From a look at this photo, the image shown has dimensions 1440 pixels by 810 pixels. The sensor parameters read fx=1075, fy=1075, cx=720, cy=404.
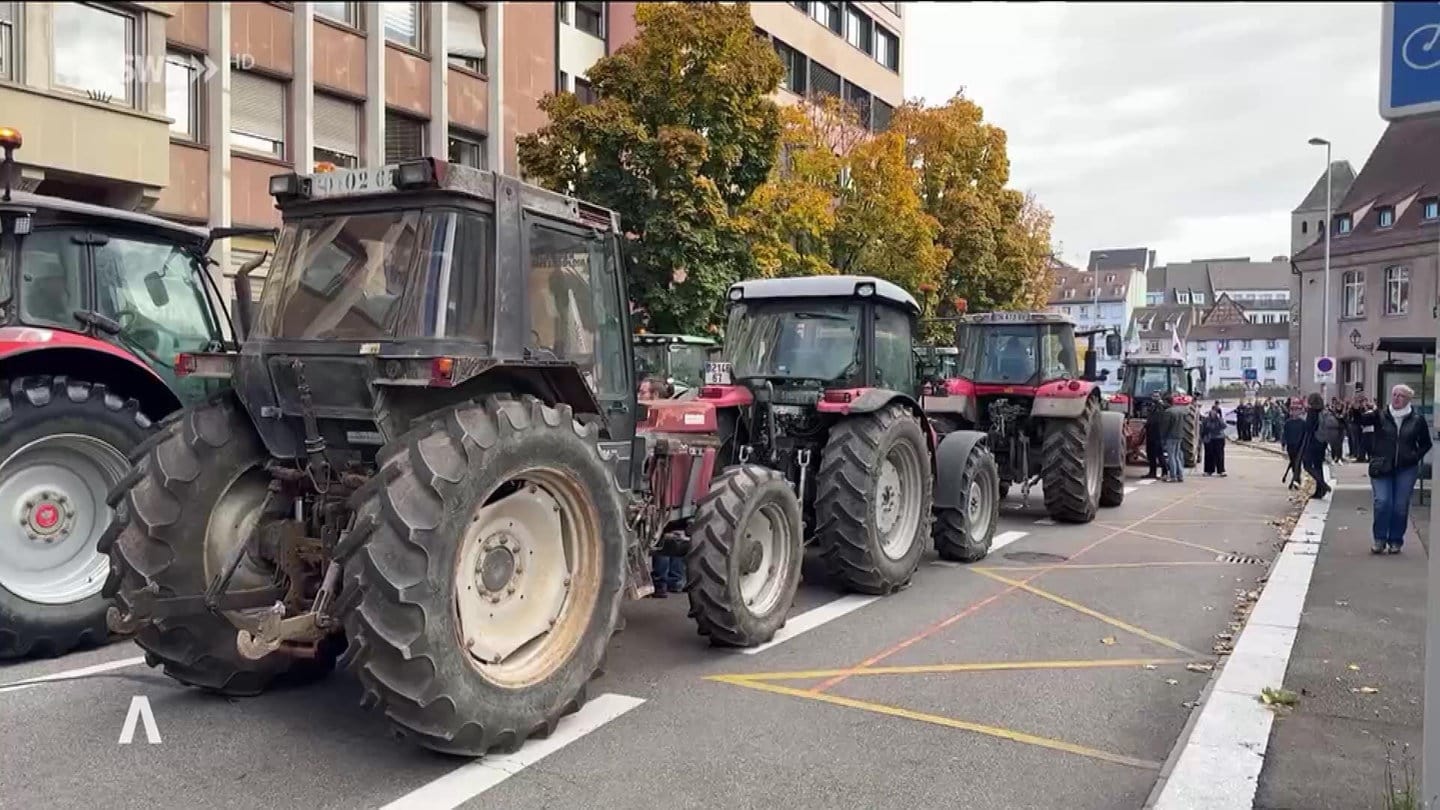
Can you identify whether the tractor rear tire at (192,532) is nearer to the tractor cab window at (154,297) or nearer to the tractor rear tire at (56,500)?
the tractor rear tire at (56,500)

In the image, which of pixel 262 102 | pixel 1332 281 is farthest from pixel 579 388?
pixel 1332 281

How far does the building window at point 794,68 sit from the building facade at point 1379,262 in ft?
48.5

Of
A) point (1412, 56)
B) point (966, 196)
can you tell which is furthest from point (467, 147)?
point (1412, 56)

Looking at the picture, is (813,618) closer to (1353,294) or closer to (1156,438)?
(1156,438)

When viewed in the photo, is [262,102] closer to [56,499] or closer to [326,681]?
[56,499]

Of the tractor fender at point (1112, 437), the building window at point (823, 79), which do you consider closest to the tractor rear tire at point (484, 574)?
the tractor fender at point (1112, 437)

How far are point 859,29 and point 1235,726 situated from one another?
34840mm

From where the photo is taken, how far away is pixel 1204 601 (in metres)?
8.48

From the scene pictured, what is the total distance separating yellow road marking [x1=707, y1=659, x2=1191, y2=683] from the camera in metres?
6.06

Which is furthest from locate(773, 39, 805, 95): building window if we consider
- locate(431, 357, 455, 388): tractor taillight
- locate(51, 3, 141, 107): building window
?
locate(431, 357, 455, 388): tractor taillight

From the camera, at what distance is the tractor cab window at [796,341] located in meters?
8.85

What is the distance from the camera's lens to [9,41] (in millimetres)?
12625

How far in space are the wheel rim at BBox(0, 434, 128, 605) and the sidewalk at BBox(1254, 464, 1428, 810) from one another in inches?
253

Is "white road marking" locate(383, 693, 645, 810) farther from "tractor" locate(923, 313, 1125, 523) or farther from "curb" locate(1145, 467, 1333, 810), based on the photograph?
"tractor" locate(923, 313, 1125, 523)
